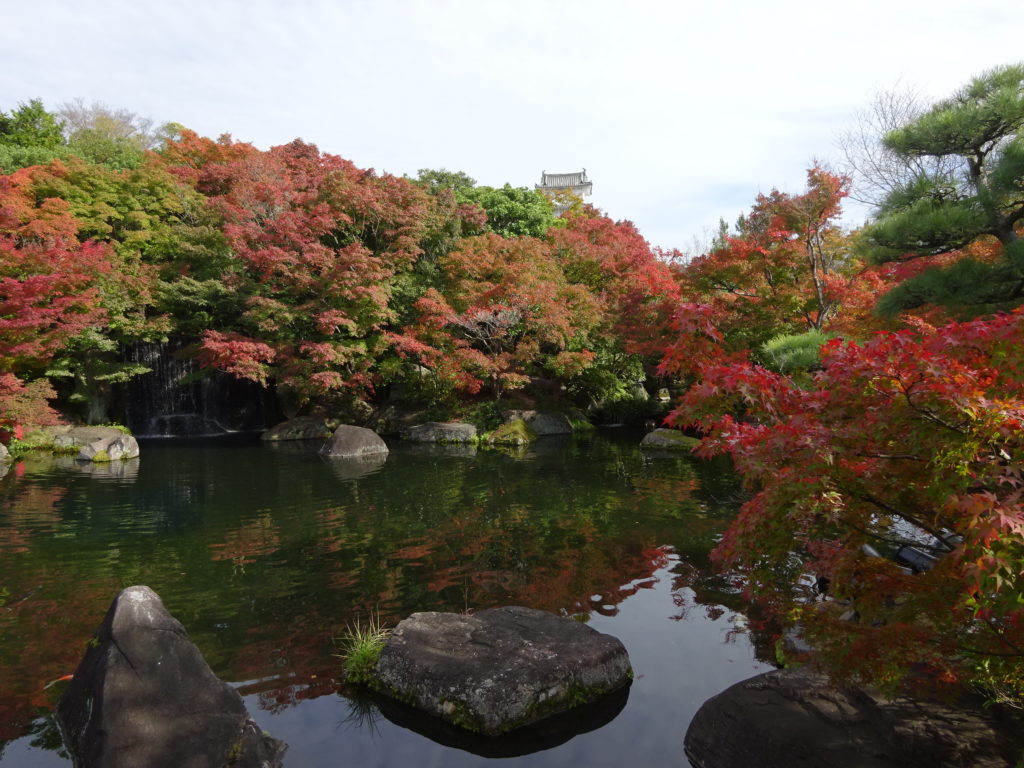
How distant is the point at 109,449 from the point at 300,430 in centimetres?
625

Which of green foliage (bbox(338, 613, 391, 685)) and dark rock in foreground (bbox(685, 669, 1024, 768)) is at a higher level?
dark rock in foreground (bbox(685, 669, 1024, 768))

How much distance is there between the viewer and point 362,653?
5180 mm

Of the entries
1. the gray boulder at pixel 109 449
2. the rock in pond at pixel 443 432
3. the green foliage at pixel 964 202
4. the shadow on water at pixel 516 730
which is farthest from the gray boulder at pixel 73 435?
the green foliage at pixel 964 202

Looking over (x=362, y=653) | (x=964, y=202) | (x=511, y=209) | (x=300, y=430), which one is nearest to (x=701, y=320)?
→ (x=362, y=653)

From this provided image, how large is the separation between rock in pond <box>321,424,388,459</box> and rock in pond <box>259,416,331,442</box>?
445 centimetres

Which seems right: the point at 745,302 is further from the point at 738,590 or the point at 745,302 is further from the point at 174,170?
the point at 174,170

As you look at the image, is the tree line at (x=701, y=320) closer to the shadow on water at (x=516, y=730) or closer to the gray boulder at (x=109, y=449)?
the shadow on water at (x=516, y=730)

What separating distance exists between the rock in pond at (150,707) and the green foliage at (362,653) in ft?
3.08

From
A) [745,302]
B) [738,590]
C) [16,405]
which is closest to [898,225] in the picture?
[738,590]

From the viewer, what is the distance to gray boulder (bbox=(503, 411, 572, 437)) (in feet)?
70.5

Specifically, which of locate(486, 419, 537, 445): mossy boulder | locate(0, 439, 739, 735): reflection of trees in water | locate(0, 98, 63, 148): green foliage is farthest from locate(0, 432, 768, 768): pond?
locate(0, 98, 63, 148): green foliage

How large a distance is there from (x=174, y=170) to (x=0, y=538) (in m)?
20.9

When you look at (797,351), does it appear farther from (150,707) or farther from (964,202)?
(150,707)

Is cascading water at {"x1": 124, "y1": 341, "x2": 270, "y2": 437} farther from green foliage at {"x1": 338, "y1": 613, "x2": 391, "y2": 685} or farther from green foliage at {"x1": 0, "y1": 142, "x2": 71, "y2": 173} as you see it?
green foliage at {"x1": 338, "y1": 613, "x2": 391, "y2": 685}
